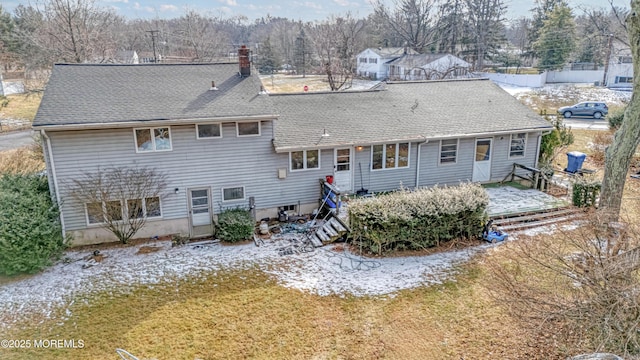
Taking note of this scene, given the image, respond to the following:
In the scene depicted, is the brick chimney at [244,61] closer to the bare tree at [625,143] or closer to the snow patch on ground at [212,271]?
the snow patch on ground at [212,271]

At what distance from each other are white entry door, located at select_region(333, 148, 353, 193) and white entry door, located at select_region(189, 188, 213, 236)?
4750 millimetres

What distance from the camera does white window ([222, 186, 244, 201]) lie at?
14359 mm

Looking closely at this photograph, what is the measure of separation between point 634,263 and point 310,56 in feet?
218

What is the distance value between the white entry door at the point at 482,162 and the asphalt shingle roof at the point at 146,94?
29.7 ft

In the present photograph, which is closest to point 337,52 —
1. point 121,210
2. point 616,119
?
point 616,119

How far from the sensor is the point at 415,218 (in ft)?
40.9

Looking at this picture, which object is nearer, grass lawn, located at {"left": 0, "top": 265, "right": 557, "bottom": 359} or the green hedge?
grass lawn, located at {"left": 0, "top": 265, "right": 557, "bottom": 359}

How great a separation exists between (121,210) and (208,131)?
3801mm

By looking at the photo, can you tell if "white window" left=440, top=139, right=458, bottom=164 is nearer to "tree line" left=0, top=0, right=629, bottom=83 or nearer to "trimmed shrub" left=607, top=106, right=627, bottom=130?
"trimmed shrub" left=607, top=106, right=627, bottom=130

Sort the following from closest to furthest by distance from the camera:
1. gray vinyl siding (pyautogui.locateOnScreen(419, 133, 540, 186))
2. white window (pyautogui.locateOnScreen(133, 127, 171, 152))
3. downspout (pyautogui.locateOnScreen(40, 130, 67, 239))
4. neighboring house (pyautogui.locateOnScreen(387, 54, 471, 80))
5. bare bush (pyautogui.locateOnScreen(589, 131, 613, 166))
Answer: downspout (pyautogui.locateOnScreen(40, 130, 67, 239))
white window (pyautogui.locateOnScreen(133, 127, 171, 152))
gray vinyl siding (pyautogui.locateOnScreen(419, 133, 540, 186))
bare bush (pyautogui.locateOnScreen(589, 131, 613, 166))
neighboring house (pyautogui.locateOnScreen(387, 54, 471, 80))

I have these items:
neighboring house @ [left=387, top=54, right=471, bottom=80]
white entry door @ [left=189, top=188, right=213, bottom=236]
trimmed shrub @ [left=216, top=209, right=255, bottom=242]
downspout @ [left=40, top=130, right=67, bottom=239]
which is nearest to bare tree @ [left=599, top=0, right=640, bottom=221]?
trimmed shrub @ [left=216, top=209, right=255, bottom=242]

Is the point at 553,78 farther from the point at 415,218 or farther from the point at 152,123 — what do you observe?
the point at 152,123

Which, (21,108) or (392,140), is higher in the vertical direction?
(392,140)

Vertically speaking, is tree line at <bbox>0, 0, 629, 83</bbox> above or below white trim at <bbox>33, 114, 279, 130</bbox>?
above
